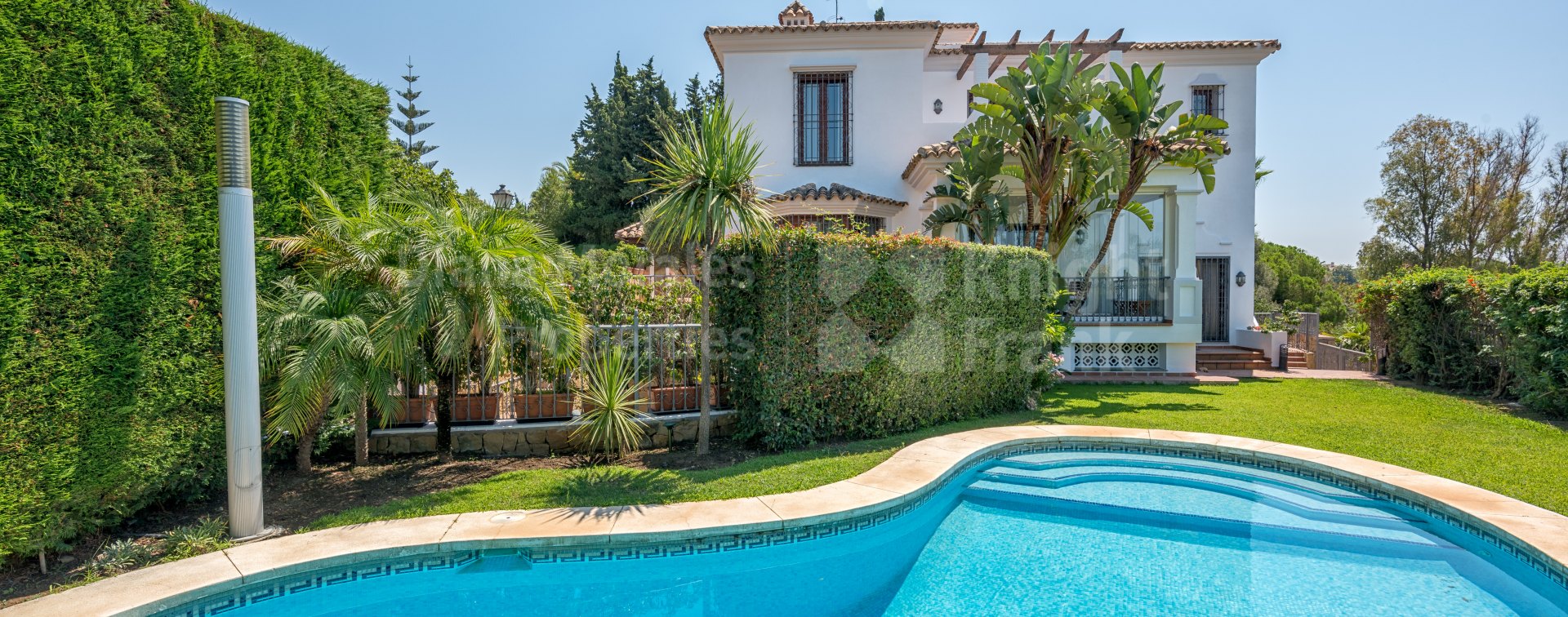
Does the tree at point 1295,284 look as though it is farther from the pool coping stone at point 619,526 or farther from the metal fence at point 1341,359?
the pool coping stone at point 619,526

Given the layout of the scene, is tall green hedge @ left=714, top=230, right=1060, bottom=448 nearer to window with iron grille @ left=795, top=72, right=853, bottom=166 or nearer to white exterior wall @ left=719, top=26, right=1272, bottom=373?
white exterior wall @ left=719, top=26, right=1272, bottom=373

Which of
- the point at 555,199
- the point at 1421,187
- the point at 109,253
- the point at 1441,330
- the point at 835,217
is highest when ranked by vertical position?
the point at 555,199

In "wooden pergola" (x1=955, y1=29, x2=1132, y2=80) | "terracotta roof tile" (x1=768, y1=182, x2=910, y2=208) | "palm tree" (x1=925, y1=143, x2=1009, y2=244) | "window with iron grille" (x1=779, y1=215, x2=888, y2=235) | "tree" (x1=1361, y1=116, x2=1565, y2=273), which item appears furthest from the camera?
"tree" (x1=1361, y1=116, x2=1565, y2=273)

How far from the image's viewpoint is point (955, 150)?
52.2ft

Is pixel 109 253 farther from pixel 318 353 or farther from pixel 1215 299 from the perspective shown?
pixel 1215 299

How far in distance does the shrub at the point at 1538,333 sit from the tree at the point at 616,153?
28617 millimetres

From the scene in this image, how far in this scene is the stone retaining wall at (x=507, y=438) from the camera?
790 cm

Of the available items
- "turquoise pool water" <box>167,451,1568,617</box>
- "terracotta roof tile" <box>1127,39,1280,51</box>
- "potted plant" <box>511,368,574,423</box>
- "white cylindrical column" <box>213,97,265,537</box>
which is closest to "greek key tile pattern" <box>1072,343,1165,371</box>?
"turquoise pool water" <box>167,451,1568,617</box>

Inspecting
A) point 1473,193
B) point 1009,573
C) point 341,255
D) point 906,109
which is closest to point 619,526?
point 1009,573

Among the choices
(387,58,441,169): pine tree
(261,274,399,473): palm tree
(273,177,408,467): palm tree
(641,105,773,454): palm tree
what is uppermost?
(387,58,441,169): pine tree

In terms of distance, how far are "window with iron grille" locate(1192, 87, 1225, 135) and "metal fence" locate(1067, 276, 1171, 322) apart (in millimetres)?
7071

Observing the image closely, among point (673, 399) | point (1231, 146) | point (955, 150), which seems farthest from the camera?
point (1231, 146)

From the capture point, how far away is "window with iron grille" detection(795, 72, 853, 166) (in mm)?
18203

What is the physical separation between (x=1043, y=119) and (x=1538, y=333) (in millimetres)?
8256
